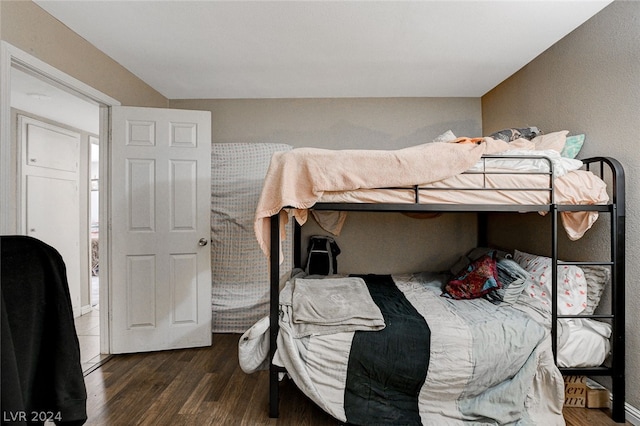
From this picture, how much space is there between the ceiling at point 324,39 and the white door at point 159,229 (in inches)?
19.7

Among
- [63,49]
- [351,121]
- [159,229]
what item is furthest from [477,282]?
[63,49]

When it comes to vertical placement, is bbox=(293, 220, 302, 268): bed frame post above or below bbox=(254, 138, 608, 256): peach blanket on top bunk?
below

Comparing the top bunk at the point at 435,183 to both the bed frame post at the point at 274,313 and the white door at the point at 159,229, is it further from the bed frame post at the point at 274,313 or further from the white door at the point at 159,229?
the white door at the point at 159,229

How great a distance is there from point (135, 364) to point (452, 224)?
3.15 m

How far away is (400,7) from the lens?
1.99 metres

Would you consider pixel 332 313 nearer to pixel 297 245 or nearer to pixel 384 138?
pixel 297 245

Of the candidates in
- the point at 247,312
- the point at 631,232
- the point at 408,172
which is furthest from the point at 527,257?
the point at 247,312

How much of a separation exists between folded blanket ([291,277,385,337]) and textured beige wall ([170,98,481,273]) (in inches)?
48.8

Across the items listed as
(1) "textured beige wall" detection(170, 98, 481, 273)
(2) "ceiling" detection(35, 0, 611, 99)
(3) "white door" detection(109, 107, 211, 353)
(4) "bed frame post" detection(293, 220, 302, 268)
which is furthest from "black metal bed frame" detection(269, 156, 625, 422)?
(1) "textured beige wall" detection(170, 98, 481, 273)

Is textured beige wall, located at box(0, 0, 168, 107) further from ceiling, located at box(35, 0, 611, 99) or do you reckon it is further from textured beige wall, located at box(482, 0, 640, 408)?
textured beige wall, located at box(482, 0, 640, 408)

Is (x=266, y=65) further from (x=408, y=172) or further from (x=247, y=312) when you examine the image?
(x=247, y=312)

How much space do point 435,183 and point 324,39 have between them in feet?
4.26

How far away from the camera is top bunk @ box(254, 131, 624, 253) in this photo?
6.16 ft

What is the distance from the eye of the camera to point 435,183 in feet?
6.29
